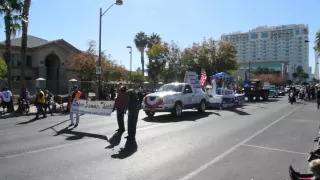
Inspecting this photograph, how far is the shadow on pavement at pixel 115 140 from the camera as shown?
8.50 m

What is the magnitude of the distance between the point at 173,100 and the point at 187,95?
1504mm

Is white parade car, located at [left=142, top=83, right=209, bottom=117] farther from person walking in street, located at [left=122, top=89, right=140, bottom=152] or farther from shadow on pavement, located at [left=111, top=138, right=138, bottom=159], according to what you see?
shadow on pavement, located at [left=111, top=138, right=138, bottom=159]

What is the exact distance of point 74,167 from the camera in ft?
20.3

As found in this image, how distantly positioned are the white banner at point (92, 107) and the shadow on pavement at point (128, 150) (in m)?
3.43

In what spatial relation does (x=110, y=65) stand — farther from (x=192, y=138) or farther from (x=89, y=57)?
(x=192, y=138)

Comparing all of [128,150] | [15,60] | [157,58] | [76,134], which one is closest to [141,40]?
[157,58]

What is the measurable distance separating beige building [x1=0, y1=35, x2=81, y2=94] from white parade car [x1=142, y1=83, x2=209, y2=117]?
66.9 feet

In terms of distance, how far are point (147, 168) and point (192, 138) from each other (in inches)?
146

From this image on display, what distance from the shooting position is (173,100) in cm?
1538

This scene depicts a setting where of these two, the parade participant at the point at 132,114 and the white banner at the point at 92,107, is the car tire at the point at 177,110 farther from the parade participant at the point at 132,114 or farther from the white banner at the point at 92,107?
the parade participant at the point at 132,114

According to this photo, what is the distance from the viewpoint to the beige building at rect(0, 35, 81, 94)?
1455 inches

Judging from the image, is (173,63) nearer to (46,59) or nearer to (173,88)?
(46,59)

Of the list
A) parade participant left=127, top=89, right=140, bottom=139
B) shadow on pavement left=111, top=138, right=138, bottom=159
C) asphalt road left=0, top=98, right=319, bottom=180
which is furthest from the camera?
parade participant left=127, top=89, right=140, bottom=139

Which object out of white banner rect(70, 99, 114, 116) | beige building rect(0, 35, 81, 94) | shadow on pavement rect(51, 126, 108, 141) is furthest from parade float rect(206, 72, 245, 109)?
beige building rect(0, 35, 81, 94)
